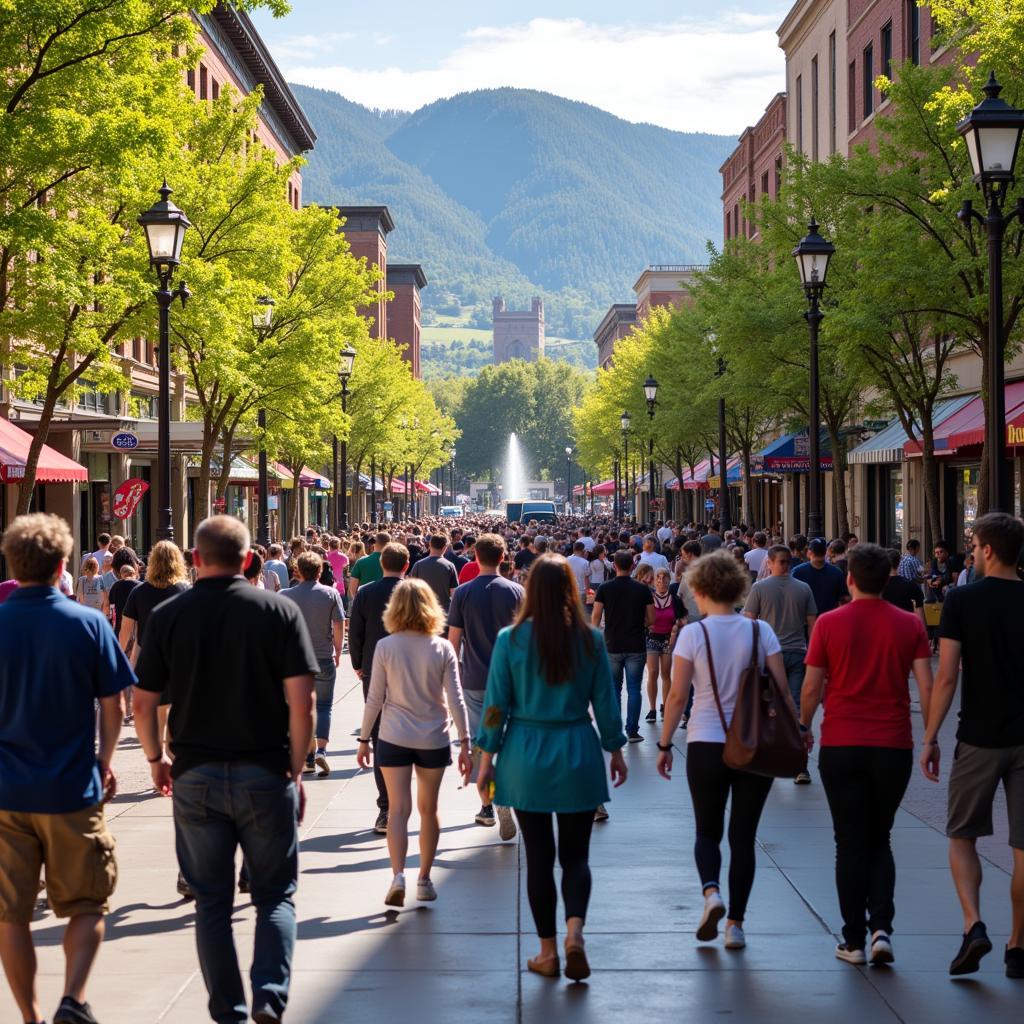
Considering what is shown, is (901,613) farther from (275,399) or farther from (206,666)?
(275,399)

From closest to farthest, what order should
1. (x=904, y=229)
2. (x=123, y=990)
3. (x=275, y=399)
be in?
(x=123, y=990)
(x=904, y=229)
(x=275, y=399)

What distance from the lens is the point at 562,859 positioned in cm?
705

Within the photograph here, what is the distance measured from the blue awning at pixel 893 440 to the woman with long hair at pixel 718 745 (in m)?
25.6

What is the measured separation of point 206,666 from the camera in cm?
605

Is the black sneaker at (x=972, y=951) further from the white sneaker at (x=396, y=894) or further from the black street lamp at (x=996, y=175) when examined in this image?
the black street lamp at (x=996, y=175)

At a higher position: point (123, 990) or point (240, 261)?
point (240, 261)

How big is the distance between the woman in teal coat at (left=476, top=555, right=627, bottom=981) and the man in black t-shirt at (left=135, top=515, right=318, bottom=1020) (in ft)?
4.05

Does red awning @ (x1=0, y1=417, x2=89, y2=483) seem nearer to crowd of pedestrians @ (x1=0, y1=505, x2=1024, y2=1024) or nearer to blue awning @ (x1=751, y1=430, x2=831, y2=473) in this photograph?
crowd of pedestrians @ (x1=0, y1=505, x2=1024, y2=1024)

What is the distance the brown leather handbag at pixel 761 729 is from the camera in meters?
7.32

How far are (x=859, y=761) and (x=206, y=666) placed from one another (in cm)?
317

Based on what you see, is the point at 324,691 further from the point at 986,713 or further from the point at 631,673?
the point at 986,713

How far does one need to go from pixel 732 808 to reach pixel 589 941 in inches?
39.9

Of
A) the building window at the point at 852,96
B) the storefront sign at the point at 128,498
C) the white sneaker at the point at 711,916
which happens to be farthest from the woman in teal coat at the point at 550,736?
the building window at the point at 852,96

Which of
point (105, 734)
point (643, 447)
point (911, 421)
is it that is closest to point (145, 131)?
point (105, 734)
